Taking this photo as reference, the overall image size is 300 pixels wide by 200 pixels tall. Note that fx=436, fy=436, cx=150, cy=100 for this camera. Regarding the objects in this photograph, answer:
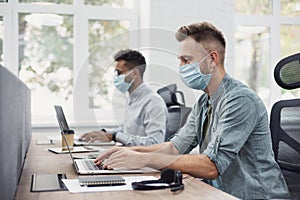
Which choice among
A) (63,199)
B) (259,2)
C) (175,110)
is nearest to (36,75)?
(175,110)

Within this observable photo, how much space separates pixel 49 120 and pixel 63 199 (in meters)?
2.87

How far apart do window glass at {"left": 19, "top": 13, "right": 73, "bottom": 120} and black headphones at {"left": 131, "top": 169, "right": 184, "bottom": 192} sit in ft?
8.94

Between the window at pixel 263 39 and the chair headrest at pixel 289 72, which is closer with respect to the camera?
the chair headrest at pixel 289 72

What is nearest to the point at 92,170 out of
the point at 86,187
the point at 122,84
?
the point at 86,187

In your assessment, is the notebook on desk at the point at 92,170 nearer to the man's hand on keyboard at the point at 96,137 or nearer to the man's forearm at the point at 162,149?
the man's forearm at the point at 162,149

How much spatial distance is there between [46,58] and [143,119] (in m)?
1.81

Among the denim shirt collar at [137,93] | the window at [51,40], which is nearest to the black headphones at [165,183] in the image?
the denim shirt collar at [137,93]

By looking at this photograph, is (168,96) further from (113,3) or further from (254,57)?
(254,57)

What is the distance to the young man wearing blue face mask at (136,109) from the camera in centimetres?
220

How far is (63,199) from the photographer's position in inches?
42.9

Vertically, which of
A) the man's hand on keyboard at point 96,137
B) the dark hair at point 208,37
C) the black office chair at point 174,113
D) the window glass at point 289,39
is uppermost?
the window glass at point 289,39

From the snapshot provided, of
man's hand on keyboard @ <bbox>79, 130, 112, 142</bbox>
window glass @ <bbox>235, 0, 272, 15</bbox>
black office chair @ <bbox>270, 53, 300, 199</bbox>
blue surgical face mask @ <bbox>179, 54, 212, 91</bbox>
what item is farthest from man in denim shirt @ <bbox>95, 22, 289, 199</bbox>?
window glass @ <bbox>235, 0, 272, 15</bbox>

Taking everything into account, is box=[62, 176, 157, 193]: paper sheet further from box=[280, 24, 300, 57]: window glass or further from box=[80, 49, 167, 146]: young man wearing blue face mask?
box=[280, 24, 300, 57]: window glass

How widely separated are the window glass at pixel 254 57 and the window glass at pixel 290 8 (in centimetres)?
26
